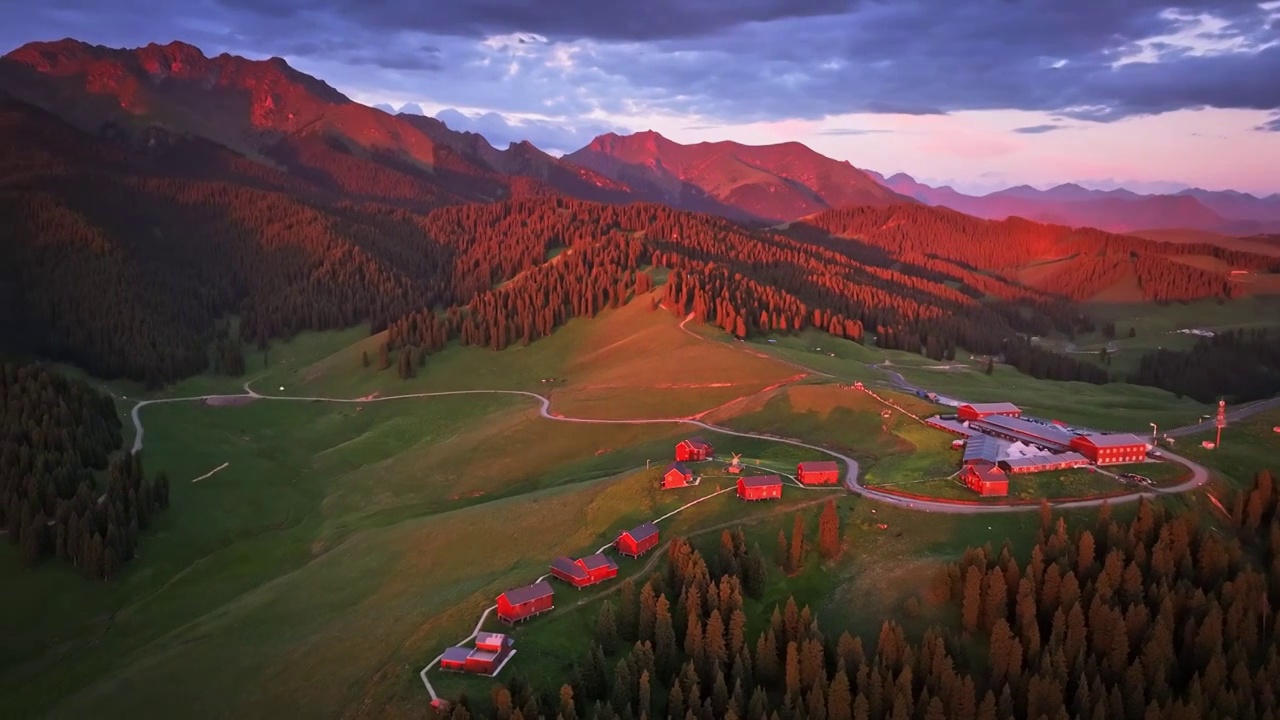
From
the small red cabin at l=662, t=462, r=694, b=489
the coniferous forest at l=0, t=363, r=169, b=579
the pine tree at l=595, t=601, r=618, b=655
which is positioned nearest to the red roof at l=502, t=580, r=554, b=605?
the pine tree at l=595, t=601, r=618, b=655

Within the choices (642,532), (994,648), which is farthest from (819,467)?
(994,648)

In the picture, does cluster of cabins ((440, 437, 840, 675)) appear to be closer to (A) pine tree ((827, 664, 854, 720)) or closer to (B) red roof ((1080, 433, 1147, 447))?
(A) pine tree ((827, 664, 854, 720))

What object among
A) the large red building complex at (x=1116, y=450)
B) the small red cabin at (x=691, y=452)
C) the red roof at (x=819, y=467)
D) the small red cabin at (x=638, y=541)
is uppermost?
the large red building complex at (x=1116, y=450)

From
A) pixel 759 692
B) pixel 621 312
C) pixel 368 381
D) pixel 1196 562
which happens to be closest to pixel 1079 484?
pixel 1196 562

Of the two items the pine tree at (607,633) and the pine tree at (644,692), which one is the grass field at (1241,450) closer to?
the pine tree at (607,633)

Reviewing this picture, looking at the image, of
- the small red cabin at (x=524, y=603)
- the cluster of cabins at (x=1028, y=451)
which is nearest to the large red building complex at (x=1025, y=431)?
the cluster of cabins at (x=1028, y=451)

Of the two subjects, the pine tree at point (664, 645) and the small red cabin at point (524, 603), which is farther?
the small red cabin at point (524, 603)
